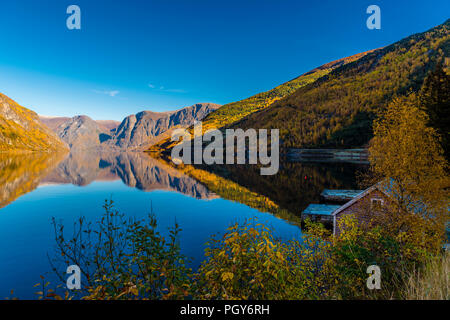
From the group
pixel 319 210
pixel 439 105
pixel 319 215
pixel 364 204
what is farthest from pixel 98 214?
pixel 439 105

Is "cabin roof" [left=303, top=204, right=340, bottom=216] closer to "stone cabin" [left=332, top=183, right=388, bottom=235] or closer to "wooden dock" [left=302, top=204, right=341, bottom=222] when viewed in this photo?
"wooden dock" [left=302, top=204, right=341, bottom=222]

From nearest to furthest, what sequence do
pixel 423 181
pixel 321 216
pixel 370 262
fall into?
pixel 370 262
pixel 423 181
pixel 321 216

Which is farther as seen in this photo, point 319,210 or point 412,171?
point 319,210

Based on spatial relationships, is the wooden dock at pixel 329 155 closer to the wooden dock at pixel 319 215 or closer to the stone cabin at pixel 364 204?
the wooden dock at pixel 319 215

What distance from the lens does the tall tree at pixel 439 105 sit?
28819 millimetres

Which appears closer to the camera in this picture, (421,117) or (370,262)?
(370,262)

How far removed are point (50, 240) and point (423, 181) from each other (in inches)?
1632

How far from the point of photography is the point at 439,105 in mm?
30203

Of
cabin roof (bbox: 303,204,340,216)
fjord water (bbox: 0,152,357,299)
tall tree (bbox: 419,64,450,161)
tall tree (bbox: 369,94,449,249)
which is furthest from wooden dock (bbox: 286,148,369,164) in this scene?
tall tree (bbox: 369,94,449,249)

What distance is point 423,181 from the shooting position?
1712 cm

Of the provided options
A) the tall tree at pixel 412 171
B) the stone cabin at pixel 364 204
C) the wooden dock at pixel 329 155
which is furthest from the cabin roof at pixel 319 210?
the wooden dock at pixel 329 155

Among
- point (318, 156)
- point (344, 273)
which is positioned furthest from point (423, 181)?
point (318, 156)

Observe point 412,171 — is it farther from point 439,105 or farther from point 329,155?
point 329,155

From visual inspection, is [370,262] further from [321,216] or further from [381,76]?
[381,76]
